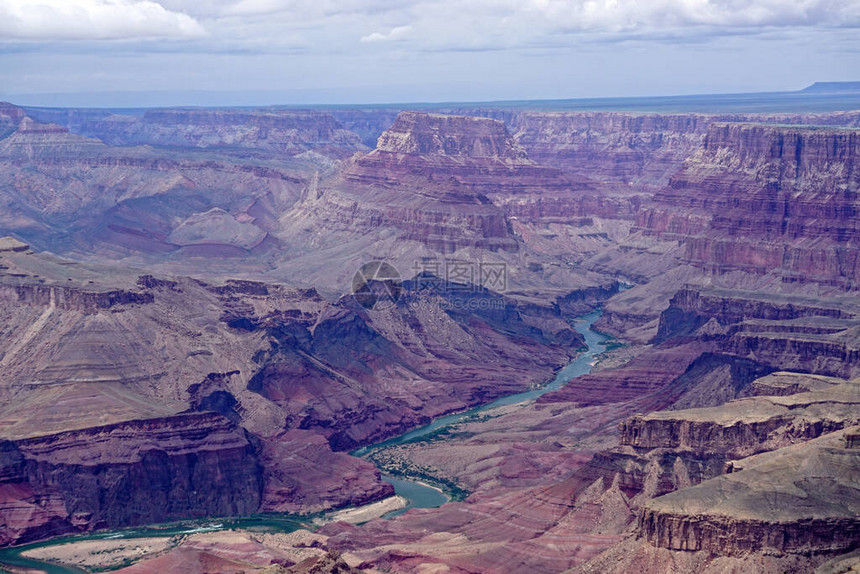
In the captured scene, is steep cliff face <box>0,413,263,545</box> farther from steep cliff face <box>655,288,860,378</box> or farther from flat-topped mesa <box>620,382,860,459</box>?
steep cliff face <box>655,288,860,378</box>

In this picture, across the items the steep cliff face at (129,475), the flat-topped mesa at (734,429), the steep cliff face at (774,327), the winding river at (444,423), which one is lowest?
the winding river at (444,423)

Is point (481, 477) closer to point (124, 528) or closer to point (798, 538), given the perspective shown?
point (124, 528)

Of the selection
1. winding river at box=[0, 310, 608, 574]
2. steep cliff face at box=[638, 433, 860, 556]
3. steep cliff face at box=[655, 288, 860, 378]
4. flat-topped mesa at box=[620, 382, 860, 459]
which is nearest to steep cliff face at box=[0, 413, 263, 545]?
winding river at box=[0, 310, 608, 574]

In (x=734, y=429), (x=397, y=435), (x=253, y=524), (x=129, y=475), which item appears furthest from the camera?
(x=397, y=435)

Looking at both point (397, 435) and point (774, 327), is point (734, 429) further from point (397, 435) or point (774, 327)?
point (774, 327)

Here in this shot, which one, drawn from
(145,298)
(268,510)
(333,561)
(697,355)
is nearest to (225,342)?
(145,298)

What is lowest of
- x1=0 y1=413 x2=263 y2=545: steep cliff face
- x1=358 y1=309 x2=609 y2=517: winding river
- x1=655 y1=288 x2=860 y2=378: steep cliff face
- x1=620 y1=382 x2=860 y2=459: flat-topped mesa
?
x1=358 y1=309 x2=609 y2=517: winding river

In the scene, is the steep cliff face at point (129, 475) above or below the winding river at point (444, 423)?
above

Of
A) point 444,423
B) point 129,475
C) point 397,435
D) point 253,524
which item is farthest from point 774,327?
point 129,475

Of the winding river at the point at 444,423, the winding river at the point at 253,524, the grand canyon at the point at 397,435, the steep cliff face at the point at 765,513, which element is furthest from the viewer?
the winding river at the point at 444,423

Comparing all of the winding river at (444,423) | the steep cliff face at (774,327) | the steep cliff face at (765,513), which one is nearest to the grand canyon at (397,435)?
the steep cliff face at (765,513)

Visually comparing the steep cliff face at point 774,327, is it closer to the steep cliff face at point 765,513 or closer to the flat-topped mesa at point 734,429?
the flat-topped mesa at point 734,429
